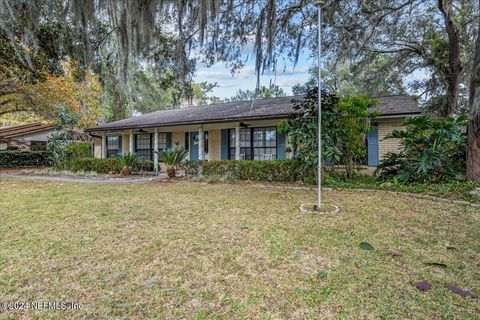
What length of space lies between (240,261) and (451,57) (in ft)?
39.8

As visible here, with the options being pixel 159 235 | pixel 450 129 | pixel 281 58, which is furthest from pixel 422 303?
pixel 450 129

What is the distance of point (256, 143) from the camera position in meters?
12.1

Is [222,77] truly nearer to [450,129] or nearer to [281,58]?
[281,58]

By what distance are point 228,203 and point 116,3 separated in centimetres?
412

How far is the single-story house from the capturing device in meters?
9.97

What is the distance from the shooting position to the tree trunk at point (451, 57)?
9.39m

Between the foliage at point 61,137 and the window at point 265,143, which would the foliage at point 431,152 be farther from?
the foliage at point 61,137

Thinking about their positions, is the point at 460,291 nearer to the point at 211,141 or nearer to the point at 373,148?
the point at 373,148

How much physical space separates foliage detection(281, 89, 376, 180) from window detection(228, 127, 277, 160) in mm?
3838

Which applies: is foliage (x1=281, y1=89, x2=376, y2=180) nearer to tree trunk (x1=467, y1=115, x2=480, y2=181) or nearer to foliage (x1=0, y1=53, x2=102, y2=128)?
tree trunk (x1=467, y1=115, x2=480, y2=181)

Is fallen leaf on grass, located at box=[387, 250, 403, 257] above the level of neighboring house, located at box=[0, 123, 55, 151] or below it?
below

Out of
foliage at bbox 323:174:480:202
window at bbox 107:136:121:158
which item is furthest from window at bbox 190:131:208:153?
foliage at bbox 323:174:480:202

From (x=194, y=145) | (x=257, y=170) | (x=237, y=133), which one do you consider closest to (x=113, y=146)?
(x=194, y=145)

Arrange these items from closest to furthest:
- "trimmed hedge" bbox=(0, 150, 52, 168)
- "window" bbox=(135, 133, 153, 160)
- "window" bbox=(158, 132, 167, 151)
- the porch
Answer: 1. the porch
2. "window" bbox=(158, 132, 167, 151)
3. "window" bbox=(135, 133, 153, 160)
4. "trimmed hedge" bbox=(0, 150, 52, 168)
